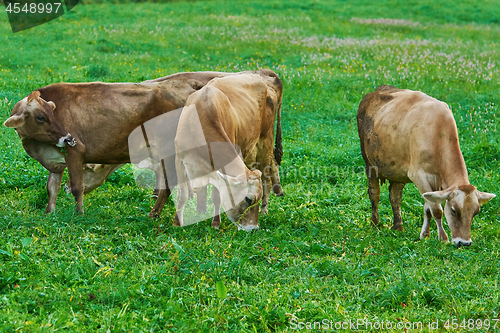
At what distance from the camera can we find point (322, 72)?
16.8 m

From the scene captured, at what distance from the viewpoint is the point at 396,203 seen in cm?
828

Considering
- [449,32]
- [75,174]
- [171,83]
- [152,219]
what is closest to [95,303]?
[152,219]

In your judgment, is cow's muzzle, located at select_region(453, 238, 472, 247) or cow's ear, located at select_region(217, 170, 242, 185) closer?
cow's ear, located at select_region(217, 170, 242, 185)

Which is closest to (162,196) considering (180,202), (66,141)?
(180,202)

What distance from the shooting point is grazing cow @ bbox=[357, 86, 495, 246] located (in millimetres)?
6605

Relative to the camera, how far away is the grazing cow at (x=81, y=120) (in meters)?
7.23

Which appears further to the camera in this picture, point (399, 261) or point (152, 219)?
point (152, 219)

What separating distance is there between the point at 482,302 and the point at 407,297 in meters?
0.71

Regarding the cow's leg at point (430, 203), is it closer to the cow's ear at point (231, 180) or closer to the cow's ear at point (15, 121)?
the cow's ear at point (231, 180)

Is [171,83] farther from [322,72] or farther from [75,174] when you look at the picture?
[322,72]

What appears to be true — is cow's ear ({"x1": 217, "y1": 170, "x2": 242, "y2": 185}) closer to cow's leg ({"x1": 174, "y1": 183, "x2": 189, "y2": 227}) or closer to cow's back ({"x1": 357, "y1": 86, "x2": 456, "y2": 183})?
cow's leg ({"x1": 174, "y1": 183, "x2": 189, "y2": 227})

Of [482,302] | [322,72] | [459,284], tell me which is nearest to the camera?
[482,302]

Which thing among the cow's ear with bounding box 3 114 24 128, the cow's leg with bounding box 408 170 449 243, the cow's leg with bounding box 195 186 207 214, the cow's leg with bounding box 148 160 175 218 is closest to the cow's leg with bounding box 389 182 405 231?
the cow's leg with bounding box 408 170 449 243

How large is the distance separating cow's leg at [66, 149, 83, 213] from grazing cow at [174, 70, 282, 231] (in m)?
1.54
